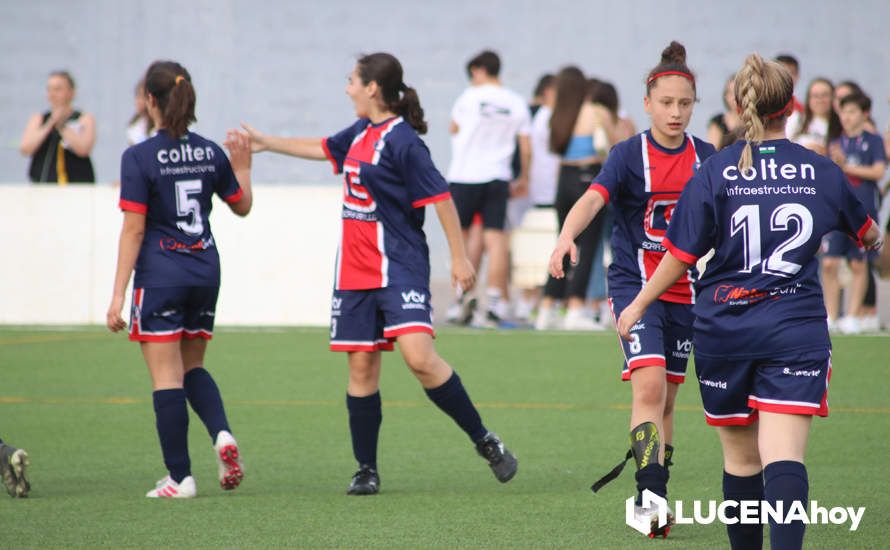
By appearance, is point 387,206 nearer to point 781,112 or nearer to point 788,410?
point 781,112

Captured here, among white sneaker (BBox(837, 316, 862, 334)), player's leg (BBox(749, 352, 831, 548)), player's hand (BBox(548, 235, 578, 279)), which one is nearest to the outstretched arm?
player's hand (BBox(548, 235, 578, 279))

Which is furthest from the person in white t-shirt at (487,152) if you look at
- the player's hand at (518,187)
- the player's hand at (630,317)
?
the player's hand at (630,317)

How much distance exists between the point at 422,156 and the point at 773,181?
2326 mm

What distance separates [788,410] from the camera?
14.9 feet

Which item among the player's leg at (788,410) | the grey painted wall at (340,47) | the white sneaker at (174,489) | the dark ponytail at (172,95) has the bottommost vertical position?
the white sneaker at (174,489)

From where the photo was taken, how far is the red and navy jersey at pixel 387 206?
21.6ft

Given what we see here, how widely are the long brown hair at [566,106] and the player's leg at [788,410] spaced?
8.47 meters

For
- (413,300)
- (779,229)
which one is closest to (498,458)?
(413,300)

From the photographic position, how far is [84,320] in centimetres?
1353

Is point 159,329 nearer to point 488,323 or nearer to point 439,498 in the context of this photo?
point 439,498

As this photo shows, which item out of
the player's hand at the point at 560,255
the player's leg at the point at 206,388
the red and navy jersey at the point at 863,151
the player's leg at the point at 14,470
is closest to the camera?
the player's hand at the point at 560,255

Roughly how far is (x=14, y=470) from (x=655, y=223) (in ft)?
9.21

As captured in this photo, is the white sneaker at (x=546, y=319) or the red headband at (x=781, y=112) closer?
the red headband at (x=781, y=112)

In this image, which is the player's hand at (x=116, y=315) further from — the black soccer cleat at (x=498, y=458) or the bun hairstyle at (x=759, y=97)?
the bun hairstyle at (x=759, y=97)
